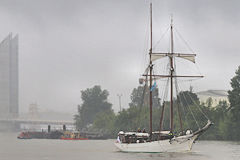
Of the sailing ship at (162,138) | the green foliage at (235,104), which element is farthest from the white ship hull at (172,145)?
the green foliage at (235,104)

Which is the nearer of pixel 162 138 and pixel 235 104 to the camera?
pixel 162 138

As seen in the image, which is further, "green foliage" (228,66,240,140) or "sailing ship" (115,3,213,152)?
"green foliage" (228,66,240,140)

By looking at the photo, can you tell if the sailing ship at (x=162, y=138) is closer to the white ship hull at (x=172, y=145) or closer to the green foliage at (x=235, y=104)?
the white ship hull at (x=172, y=145)

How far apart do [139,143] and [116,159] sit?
423 inches

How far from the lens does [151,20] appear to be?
91.8 meters

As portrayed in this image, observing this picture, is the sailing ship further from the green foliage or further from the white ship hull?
the green foliage

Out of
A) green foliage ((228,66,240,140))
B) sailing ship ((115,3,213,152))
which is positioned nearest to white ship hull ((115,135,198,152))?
sailing ship ((115,3,213,152))

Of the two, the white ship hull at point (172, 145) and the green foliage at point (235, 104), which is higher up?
the green foliage at point (235, 104)

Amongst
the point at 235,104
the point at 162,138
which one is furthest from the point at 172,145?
the point at 235,104

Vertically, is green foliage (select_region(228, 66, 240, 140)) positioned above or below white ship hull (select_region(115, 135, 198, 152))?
above

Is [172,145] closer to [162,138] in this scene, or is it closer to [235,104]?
[162,138]

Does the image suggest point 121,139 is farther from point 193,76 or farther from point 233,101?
point 233,101

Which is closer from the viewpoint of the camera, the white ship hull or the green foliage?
the white ship hull

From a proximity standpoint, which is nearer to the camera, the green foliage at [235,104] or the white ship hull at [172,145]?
the white ship hull at [172,145]
